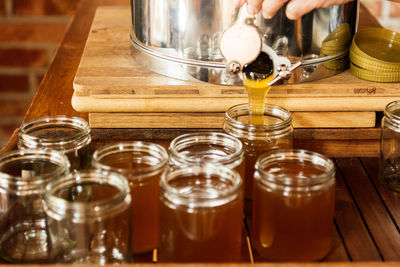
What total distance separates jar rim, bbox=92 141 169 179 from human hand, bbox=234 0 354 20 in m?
0.25

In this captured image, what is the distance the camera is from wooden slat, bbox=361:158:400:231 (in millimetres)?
808

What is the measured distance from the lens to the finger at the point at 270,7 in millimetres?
859

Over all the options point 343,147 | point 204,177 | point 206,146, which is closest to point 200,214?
point 204,177

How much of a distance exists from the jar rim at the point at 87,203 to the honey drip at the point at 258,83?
29 centimetres

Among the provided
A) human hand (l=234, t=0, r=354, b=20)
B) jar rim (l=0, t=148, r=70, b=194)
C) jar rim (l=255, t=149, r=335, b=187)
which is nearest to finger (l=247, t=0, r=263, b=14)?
human hand (l=234, t=0, r=354, b=20)

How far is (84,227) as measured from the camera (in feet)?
2.05

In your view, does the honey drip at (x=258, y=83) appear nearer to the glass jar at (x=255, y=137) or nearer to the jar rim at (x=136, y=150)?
the glass jar at (x=255, y=137)

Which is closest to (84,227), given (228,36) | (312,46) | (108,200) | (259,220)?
(108,200)

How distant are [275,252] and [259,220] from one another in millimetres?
39

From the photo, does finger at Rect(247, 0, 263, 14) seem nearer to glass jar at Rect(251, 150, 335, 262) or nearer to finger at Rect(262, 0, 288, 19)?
finger at Rect(262, 0, 288, 19)

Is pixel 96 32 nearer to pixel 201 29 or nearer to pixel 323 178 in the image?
pixel 201 29

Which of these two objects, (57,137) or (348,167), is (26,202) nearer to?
(57,137)

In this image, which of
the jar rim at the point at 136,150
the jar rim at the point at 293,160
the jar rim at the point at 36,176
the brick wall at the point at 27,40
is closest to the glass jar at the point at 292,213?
the jar rim at the point at 293,160

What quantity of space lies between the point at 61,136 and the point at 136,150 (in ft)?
0.46
